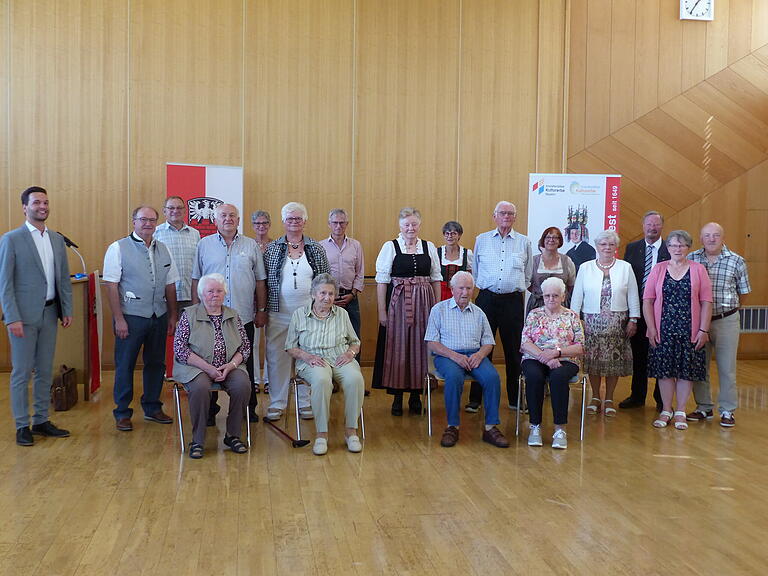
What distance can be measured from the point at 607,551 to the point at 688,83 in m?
6.86

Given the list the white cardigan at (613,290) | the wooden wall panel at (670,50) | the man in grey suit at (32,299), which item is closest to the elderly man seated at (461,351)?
the white cardigan at (613,290)

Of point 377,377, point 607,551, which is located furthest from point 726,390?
point 607,551

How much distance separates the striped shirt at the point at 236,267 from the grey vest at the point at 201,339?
1.60 feet

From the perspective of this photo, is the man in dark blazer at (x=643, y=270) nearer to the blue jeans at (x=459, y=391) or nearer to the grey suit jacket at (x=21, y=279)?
the blue jeans at (x=459, y=391)

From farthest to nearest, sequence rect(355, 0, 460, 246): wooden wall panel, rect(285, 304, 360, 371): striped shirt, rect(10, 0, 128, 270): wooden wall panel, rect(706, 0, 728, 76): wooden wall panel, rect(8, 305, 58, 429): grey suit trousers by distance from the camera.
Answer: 1. rect(706, 0, 728, 76): wooden wall panel
2. rect(355, 0, 460, 246): wooden wall panel
3. rect(10, 0, 128, 270): wooden wall panel
4. rect(285, 304, 360, 371): striped shirt
5. rect(8, 305, 58, 429): grey suit trousers

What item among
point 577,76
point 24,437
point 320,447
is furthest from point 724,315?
point 24,437

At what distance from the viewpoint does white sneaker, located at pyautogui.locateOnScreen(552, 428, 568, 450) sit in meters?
4.64

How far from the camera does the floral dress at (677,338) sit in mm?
5238

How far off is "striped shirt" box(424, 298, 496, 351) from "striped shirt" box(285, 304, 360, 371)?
65cm

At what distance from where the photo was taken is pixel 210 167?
7.22m

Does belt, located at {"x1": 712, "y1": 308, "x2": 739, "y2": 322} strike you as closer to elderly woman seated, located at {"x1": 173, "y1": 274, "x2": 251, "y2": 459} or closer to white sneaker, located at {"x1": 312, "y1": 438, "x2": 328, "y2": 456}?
white sneaker, located at {"x1": 312, "y1": 438, "x2": 328, "y2": 456}

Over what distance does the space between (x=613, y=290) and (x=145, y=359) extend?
328 cm

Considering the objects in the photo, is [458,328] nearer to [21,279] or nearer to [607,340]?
[607,340]

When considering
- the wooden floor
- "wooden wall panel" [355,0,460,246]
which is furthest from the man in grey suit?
"wooden wall panel" [355,0,460,246]
